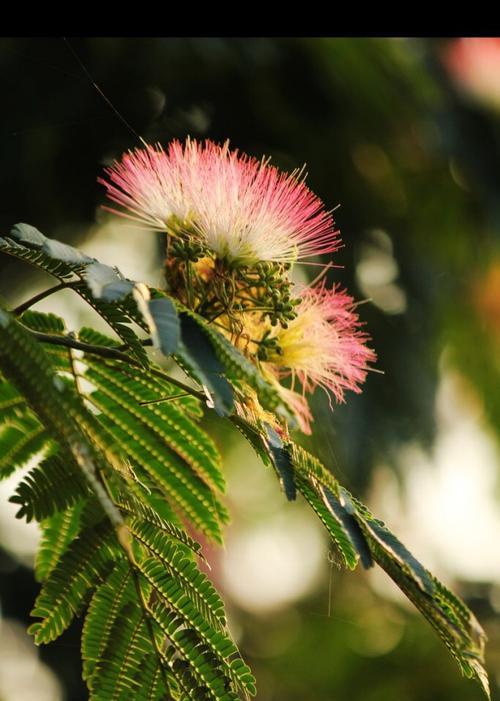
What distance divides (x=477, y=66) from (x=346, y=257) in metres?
0.87

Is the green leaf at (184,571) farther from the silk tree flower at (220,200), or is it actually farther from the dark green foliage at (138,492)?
the silk tree flower at (220,200)

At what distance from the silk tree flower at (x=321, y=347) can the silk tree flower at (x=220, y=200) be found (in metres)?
0.10

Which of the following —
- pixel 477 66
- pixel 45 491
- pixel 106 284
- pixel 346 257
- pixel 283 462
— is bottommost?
pixel 45 491

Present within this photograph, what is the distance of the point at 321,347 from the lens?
4.99 feet

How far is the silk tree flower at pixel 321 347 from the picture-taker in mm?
1483

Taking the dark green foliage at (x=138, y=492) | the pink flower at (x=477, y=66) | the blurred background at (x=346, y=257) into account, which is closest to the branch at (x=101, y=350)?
the dark green foliage at (x=138, y=492)

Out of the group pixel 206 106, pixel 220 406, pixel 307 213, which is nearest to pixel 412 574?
pixel 220 406

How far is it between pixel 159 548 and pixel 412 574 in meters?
0.38

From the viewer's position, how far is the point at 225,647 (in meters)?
1.33

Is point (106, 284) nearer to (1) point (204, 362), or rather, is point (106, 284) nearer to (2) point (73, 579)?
(1) point (204, 362)

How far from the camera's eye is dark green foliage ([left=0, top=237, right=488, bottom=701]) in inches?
40.4

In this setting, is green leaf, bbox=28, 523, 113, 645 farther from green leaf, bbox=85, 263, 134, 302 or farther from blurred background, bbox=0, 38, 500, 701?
blurred background, bbox=0, 38, 500, 701

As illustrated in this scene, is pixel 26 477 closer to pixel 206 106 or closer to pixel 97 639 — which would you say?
pixel 97 639

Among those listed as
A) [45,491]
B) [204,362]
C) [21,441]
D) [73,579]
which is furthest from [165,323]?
[21,441]
